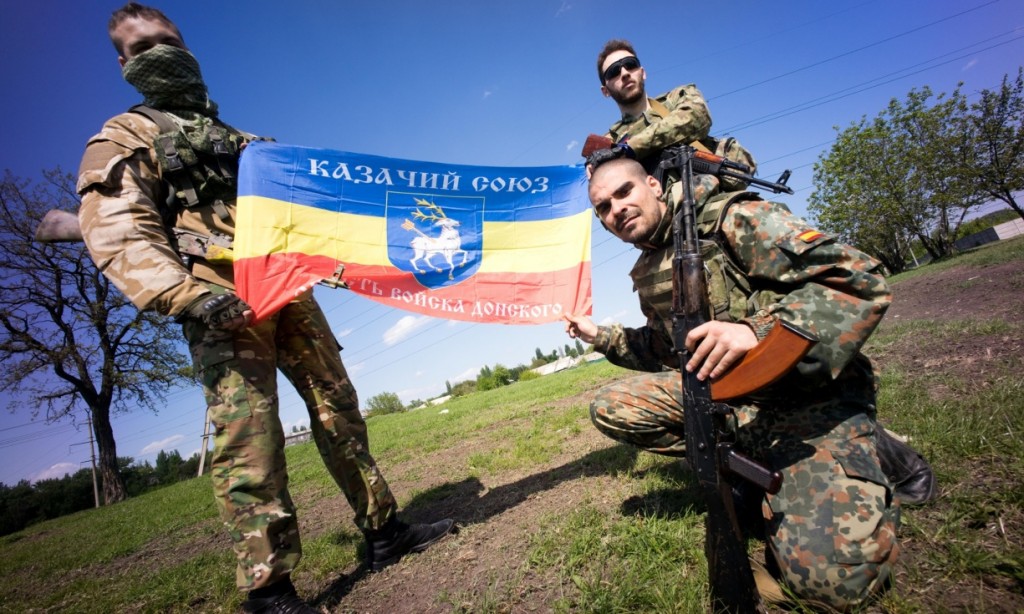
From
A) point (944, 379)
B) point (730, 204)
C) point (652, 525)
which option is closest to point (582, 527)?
point (652, 525)

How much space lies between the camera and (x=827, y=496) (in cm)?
173

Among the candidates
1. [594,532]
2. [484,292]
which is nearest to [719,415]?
[594,532]

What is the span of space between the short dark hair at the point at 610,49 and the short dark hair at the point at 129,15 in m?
3.46

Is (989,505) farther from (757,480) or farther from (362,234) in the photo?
(362,234)

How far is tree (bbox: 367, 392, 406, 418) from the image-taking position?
47.0 meters

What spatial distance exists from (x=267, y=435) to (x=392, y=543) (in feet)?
3.69

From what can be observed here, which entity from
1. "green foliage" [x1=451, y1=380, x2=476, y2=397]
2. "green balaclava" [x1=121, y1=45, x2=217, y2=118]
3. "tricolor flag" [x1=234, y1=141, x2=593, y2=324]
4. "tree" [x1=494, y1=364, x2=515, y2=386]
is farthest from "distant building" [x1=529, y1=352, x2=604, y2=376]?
"green balaclava" [x1=121, y1=45, x2=217, y2=118]

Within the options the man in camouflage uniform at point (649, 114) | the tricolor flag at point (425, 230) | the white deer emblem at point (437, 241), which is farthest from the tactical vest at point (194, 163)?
the man in camouflage uniform at point (649, 114)

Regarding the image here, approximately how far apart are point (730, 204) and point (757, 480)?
4.50 feet

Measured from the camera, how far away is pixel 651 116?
11.9 feet

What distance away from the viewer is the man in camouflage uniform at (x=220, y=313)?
6.71ft

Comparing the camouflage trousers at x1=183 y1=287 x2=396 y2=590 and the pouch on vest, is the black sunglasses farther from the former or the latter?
the camouflage trousers at x1=183 y1=287 x2=396 y2=590

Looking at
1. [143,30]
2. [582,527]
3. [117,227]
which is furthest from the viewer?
[143,30]

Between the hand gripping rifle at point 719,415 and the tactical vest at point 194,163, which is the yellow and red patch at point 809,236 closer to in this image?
the hand gripping rifle at point 719,415
